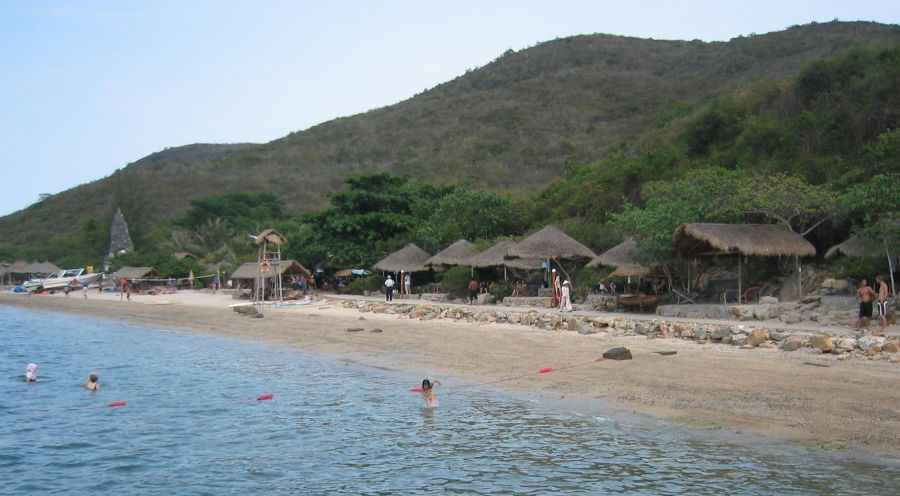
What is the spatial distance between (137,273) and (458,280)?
28.9 metres

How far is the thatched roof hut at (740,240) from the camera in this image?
20.3m

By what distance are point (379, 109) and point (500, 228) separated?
8050cm

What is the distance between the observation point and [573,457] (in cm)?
898

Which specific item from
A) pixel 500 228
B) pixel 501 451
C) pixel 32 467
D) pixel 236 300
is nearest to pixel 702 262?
pixel 500 228

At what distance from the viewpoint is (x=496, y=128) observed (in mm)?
Answer: 88562

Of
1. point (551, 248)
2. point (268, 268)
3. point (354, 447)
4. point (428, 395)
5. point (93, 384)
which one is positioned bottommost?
point (354, 447)

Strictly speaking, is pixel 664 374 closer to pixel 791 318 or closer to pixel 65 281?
pixel 791 318

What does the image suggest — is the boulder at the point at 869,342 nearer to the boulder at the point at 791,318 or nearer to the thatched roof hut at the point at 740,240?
the boulder at the point at 791,318

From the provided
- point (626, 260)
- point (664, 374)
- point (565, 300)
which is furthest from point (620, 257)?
point (664, 374)

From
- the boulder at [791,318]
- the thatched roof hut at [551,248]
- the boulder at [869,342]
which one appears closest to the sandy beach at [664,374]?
the boulder at [869,342]

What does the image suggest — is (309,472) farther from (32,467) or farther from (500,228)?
(500,228)

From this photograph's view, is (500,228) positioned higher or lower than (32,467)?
higher

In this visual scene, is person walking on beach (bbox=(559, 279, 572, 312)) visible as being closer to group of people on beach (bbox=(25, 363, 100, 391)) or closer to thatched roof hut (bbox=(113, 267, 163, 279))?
group of people on beach (bbox=(25, 363, 100, 391))

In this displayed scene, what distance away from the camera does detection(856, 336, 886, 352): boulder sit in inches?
539
